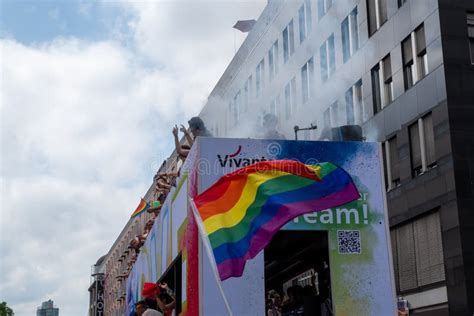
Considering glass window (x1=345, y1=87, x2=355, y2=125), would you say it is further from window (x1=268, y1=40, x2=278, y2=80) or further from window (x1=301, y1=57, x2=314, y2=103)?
window (x1=268, y1=40, x2=278, y2=80)

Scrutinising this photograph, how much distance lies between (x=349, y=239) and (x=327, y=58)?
19913mm

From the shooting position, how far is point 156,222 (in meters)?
11.6

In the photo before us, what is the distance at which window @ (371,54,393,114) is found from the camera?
82.5ft

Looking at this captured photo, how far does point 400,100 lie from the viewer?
79.2ft

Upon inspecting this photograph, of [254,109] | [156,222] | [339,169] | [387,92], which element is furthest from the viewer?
[254,109]

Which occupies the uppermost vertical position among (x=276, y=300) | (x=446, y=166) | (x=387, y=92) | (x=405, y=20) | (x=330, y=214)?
(x=405, y=20)

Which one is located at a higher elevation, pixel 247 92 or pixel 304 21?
pixel 304 21

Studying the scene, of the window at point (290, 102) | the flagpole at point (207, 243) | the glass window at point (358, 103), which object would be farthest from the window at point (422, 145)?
the flagpole at point (207, 243)

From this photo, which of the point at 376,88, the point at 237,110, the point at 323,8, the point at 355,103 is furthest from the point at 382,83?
the point at 237,110

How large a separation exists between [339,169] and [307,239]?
213 cm

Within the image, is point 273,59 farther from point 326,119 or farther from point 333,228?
point 333,228

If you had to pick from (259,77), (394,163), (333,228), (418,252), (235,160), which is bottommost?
(333,228)

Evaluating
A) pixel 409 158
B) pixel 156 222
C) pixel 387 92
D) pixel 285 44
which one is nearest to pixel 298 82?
pixel 285 44

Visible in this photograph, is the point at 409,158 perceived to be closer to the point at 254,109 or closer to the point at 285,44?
the point at 254,109
